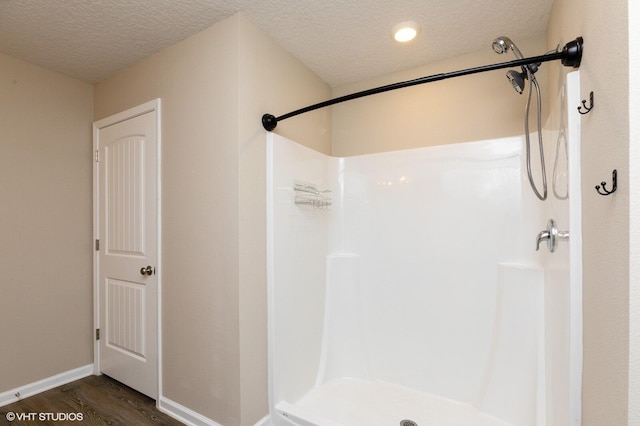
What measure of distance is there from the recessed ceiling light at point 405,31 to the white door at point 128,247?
1.65 m

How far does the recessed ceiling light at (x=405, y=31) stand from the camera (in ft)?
5.86

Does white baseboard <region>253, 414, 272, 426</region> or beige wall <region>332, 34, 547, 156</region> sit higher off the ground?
beige wall <region>332, 34, 547, 156</region>

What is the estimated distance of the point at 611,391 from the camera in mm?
794

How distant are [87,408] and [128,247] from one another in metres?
1.07

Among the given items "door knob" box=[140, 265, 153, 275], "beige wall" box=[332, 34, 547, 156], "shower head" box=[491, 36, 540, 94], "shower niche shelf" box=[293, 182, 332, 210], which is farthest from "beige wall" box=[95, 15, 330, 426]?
"shower head" box=[491, 36, 540, 94]

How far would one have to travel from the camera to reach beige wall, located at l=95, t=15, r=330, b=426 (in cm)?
168

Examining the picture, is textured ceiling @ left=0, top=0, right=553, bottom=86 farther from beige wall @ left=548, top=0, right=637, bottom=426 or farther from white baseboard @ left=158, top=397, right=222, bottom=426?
white baseboard @ left=158, top=397, right=222, bottom=426

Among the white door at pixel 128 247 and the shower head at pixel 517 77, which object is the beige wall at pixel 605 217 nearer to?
the shower head at pixel 517 77

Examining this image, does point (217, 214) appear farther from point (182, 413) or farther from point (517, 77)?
point (517, 77)

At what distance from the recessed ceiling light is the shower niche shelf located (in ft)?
3.64

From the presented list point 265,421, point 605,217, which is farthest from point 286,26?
point 265,421

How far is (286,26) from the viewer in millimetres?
1801

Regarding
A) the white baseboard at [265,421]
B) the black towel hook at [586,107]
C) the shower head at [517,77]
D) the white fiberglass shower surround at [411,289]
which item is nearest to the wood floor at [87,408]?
the white baseboard at [265,421]

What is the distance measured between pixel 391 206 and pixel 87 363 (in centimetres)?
275
